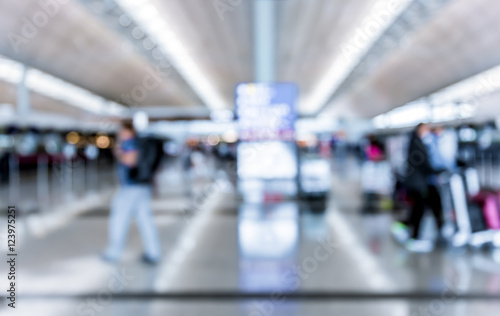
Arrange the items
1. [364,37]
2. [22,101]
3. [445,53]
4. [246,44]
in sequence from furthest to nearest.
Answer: [246,44]
[445,53]
[364,37]
[22,101]

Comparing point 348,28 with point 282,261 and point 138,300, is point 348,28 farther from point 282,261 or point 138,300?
point 138,300

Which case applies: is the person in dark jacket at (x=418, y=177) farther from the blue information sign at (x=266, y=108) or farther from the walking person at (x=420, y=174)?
the blue information sign at (x=266, y=108)

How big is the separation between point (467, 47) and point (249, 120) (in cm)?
1946

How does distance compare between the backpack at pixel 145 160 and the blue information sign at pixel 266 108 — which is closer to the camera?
the backpack at pixel 145 160

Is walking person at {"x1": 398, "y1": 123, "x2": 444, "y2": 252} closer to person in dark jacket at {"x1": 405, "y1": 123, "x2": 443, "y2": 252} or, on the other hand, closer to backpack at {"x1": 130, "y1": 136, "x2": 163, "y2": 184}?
person in dark jacket at {"x1": 405, "y1": 123, "x2": 443, "y2": 252}

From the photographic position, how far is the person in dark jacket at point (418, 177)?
26.7 ft

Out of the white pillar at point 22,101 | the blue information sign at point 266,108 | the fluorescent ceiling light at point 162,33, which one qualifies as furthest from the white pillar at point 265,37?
the white pillar at point 22,101

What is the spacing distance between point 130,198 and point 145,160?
56cm

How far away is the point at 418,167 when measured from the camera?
820 cm

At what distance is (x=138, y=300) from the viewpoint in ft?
17.8

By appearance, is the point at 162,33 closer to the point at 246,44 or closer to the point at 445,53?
the point at 246,44

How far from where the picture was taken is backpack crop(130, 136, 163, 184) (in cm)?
724

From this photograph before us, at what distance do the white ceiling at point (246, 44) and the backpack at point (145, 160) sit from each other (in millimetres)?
13609

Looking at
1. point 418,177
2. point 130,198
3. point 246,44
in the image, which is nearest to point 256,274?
point 130,198
